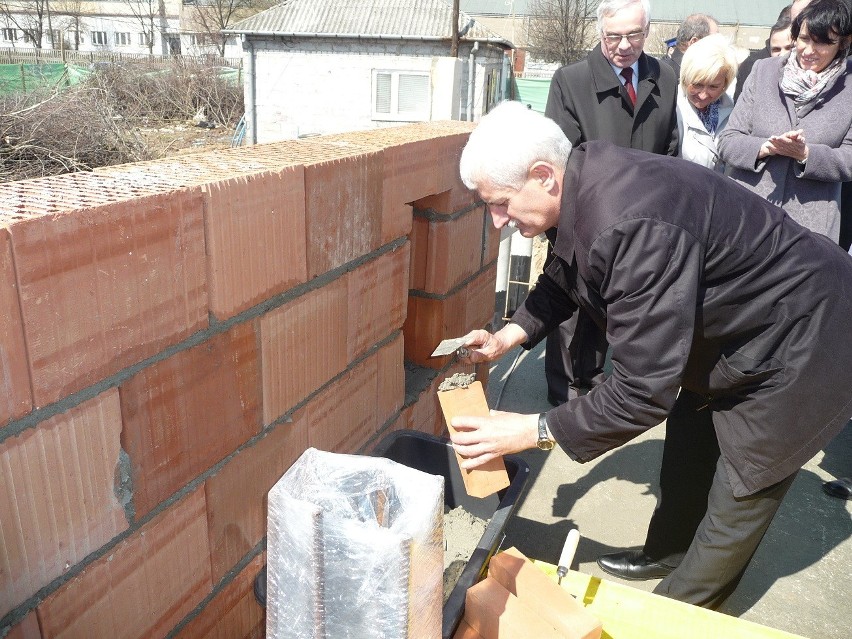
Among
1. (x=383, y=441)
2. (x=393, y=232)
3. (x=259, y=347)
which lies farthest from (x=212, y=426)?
(x=393, y=232)

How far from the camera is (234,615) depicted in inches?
78.2

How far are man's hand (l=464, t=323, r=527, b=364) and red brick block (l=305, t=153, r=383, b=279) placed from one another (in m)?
0.50

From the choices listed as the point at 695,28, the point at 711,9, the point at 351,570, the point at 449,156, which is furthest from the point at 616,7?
the point at 711,9

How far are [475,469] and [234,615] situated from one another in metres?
0.80

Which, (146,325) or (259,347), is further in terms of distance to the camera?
(259,347)

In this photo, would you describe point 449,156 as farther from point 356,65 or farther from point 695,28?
point 356,65

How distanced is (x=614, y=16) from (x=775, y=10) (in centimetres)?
5254

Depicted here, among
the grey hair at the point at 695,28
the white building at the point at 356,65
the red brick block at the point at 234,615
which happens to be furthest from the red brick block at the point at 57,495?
the white building at the point at 356,65

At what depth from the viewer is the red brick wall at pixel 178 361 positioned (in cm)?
123

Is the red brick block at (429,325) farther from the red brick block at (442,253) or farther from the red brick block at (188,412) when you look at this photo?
the red brick block at (188,412)

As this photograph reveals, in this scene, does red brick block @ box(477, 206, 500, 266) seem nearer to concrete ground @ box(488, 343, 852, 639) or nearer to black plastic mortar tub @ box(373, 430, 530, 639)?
concrete ground @ box(488, 343, 852, 639)

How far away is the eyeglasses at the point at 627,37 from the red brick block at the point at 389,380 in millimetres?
1900

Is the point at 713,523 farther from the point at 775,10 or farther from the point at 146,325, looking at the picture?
the point at 775,10

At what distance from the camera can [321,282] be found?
211 centimetres
